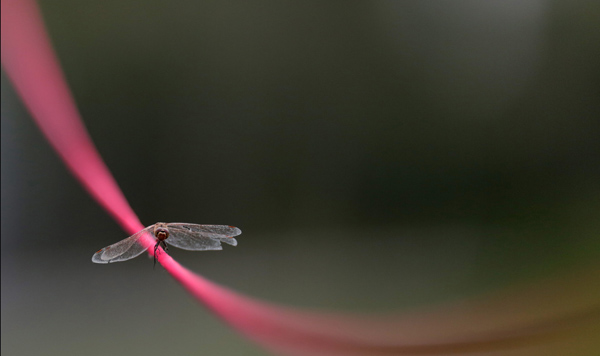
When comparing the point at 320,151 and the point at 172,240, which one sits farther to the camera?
the point at 320,151

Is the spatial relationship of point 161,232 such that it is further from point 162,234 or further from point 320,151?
point 320,151

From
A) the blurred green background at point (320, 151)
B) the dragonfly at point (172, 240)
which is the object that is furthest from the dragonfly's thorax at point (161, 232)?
the blurred green background at point (320, 151)

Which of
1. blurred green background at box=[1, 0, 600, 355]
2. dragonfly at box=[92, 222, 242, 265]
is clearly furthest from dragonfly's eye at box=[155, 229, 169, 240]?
blurred green background at box=[1, 0, 600, 355]

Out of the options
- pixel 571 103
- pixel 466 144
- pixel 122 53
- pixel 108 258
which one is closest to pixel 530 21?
pixel 571 103

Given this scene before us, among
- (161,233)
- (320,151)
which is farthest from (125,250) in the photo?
(320,151)

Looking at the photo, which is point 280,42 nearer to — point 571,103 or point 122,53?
point 122,53

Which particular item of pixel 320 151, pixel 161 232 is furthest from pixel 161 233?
pixel 320 151

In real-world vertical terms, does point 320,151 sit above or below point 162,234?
above
